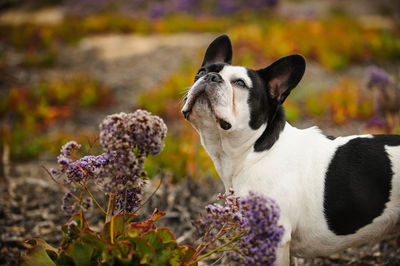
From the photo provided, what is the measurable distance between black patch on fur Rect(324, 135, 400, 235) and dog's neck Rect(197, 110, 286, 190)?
14.9 inches

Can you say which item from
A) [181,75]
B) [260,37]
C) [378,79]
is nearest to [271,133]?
[378,79]

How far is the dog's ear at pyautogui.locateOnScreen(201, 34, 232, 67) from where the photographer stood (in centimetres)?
255

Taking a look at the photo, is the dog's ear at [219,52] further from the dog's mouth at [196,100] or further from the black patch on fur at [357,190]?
the black patch on fur at [357,190]

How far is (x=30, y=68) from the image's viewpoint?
8.80m

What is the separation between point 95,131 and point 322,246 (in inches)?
195

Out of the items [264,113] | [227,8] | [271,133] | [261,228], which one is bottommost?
[261,228]

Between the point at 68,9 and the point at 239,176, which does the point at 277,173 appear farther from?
the point at 68,9

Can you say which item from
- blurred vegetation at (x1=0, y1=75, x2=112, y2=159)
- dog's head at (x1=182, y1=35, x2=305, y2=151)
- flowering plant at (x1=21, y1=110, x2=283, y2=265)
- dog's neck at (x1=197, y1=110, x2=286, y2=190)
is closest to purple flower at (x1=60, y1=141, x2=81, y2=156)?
flowering plant at (x1=21, y1=110, x2=283, y2=265)

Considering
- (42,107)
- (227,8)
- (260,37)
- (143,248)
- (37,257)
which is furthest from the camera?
→ (227,8)

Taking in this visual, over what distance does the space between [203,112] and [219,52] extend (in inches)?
27.9

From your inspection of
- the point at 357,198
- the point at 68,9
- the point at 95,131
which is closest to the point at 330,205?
the point at 357,198

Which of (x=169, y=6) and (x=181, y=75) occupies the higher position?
(x=169, y=6)

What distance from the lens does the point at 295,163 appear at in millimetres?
2014

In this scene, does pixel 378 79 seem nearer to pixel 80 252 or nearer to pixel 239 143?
pixel 239 143
